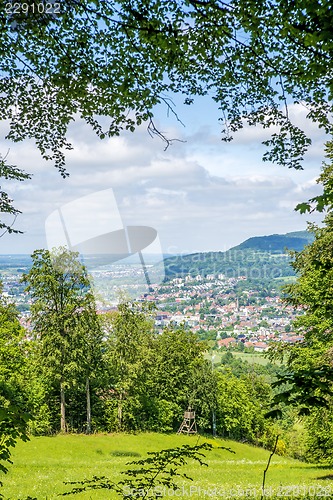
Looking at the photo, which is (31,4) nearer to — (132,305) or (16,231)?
(16,231)

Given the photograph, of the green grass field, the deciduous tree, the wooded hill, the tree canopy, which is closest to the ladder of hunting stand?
the green grass field

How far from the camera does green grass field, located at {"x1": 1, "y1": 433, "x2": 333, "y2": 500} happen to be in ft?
38.7

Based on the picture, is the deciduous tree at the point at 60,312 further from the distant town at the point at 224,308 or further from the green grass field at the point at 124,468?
the distant town at the point at 224,308

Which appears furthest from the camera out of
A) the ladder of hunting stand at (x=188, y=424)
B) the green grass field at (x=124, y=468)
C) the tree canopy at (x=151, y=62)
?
the ladder of hunting stand at (x=188, y=424)

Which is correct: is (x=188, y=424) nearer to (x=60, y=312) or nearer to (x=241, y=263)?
(x=60, y=312)

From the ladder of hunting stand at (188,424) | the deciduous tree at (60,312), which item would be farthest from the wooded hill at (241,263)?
the deciduous tree at (60,312)

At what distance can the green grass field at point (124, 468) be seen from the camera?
11798 mm

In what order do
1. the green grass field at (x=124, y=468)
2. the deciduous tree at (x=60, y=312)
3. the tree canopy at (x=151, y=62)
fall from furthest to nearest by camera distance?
the deciduous tree at (x=60, y=312), the green grass field at (x=124, y=468), the tree canopy at (x=151, y=62)

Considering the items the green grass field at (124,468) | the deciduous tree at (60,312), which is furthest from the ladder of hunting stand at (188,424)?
the deciduous tree at (60,312)

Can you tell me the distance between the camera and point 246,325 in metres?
91.9

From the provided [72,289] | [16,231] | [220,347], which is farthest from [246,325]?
[16,231]

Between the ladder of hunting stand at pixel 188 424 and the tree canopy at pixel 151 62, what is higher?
the tree canopy at pixel 151 62

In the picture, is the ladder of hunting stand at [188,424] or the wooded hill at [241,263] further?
the wooded hill at [241,263]

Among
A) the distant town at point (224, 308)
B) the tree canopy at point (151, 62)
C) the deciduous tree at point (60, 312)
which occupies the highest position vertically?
the tree canopy at point (151, 62)
